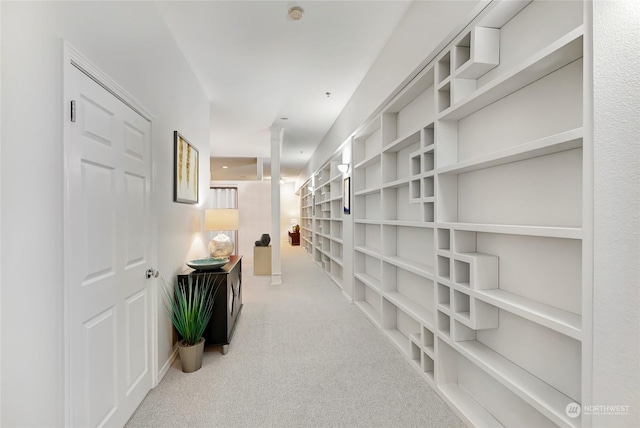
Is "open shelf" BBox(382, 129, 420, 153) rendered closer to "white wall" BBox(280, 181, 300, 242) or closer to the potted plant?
the potted plant

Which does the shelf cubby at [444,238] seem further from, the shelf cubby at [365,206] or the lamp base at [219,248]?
the lamp base at [219,248]

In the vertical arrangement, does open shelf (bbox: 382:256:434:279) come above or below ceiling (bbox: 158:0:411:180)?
below

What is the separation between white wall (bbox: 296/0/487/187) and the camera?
6.00 feet

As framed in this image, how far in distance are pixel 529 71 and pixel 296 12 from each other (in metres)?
1.76

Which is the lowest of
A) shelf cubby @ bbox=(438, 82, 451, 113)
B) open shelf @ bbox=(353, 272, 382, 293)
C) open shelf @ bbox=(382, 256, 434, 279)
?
open shelf @ bbox=(353, 272, 382, 293)

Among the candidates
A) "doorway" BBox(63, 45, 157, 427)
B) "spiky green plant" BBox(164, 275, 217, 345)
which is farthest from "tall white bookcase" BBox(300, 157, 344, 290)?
"doorway" BBox(63, 45, 157, 427)

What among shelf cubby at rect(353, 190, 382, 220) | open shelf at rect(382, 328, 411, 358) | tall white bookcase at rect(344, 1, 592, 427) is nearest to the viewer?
tall white bookcase at rect(344, 1, 592, 427)

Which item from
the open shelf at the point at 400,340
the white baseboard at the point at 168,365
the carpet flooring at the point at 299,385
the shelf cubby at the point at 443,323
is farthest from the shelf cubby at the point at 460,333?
the white baseboard at the point at 168,365

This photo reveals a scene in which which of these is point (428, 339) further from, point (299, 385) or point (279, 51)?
point (279, 51)

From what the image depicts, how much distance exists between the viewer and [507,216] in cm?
167

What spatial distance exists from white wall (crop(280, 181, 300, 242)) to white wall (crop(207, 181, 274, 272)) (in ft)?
18.4

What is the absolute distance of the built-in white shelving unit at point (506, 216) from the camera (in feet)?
4.25

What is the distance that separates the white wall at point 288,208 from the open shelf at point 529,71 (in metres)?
12.1

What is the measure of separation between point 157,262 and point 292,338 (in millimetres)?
1520
